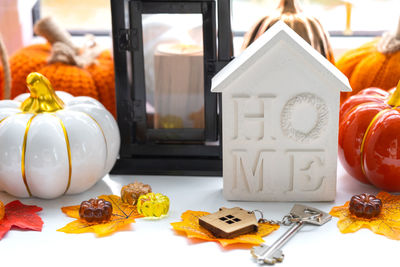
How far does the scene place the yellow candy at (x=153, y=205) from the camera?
0.85 metres

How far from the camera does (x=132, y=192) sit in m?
0.89

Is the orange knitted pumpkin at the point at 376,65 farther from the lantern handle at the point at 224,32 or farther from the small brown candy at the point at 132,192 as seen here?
the small brown candy at the point at 132,192

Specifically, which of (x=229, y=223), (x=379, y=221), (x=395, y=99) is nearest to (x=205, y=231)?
(x=229, y=223)

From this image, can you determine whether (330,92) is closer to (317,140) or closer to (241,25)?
(317,140)

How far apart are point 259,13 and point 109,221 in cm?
79

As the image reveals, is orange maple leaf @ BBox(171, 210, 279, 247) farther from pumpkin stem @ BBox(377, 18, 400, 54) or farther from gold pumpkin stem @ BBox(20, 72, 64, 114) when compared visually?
pumpkin stem @ BBox(377, 18, 400, 54)

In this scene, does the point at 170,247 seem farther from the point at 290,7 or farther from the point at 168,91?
the point at 290,7

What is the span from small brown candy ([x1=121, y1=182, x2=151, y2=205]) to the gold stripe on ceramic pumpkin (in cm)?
35

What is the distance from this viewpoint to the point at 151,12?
96 cm

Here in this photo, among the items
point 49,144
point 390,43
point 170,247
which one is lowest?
point 170,247

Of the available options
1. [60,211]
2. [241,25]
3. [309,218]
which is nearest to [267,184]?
[309,218]

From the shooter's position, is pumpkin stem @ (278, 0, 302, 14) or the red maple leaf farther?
pumpkin stem @ (278, 0, 302, 14)

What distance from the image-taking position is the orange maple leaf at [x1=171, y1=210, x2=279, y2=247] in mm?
775

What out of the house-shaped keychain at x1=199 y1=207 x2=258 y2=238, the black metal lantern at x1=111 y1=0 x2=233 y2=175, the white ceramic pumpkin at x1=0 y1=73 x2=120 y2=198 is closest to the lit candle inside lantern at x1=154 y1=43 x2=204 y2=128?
the black metal lantern at x1=111 y1=0 x2=233 y2=175
